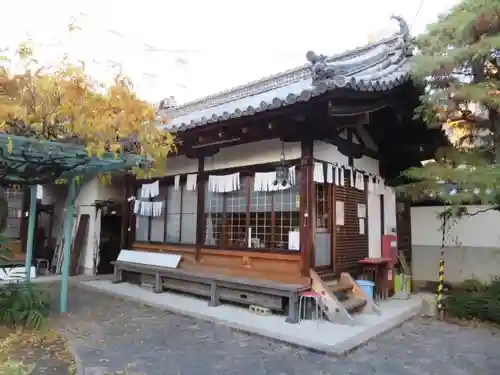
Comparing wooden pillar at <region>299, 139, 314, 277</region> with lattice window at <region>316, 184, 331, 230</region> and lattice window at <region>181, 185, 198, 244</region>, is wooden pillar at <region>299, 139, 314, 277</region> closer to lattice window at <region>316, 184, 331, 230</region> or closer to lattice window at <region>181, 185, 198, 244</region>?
lattice window at <region>316, 184, 331, 230</region>

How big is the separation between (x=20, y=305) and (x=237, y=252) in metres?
3.99

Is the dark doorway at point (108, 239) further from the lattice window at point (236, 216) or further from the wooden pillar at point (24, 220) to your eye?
the lattice window at point (236, 216)

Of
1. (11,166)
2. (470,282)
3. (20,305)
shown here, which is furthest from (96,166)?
(470,282)

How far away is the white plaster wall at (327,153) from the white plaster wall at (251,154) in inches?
13.5

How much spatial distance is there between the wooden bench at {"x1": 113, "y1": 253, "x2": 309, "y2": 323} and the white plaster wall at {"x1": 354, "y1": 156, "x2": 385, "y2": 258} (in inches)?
115

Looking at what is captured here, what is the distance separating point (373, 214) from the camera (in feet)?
30.5

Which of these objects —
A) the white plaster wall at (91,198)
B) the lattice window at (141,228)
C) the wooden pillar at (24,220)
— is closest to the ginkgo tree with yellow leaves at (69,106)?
the lattice window at (141,228)

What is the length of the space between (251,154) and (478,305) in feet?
16.7

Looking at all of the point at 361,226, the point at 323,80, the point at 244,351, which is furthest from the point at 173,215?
the point at 323,80

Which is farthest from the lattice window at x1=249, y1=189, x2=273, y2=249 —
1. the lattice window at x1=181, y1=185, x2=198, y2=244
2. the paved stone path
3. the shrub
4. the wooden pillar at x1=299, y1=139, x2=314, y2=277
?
the shrub

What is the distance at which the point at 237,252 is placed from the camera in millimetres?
8328

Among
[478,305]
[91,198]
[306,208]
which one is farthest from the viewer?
[91,198]

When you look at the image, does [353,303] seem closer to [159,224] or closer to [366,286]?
[366,286]

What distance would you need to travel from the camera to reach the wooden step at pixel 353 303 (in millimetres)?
7108
